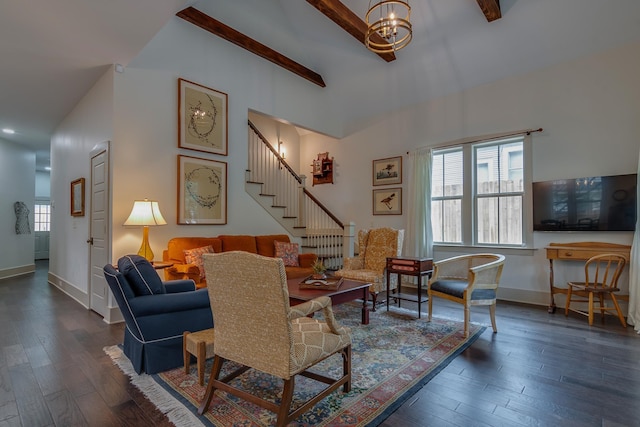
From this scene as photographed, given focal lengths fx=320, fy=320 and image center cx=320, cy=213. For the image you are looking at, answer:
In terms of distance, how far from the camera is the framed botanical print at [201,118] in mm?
4469

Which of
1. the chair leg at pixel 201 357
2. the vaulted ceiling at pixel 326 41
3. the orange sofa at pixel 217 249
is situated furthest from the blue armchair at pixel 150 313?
the vaulted ceiling at pixel 326 41

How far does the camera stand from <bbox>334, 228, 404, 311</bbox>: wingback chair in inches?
177

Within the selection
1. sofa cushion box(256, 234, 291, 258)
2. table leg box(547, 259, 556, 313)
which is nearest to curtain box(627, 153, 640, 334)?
table leg box(547, 259, 556, 313)

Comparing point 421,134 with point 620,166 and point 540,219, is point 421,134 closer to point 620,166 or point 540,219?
point 540,219

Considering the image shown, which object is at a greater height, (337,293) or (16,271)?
(337,293)

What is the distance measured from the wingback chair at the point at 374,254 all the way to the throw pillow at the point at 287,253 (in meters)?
0.76

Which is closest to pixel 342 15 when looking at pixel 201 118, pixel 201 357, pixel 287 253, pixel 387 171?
pixel 201 118

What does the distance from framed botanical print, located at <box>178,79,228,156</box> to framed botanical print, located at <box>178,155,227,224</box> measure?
233 millimetres

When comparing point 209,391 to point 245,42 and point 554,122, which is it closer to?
point 245,42

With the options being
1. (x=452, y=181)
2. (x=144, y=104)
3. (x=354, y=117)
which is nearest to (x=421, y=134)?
(x=452, y=181)

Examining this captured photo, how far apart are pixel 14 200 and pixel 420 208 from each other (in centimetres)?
895

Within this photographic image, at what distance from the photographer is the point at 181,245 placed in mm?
4168

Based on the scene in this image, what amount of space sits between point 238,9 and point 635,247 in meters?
6.33

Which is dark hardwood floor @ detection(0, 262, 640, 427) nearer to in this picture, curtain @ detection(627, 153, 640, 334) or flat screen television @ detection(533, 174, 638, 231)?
curtain @ detection(627, 153, 640, 334)
